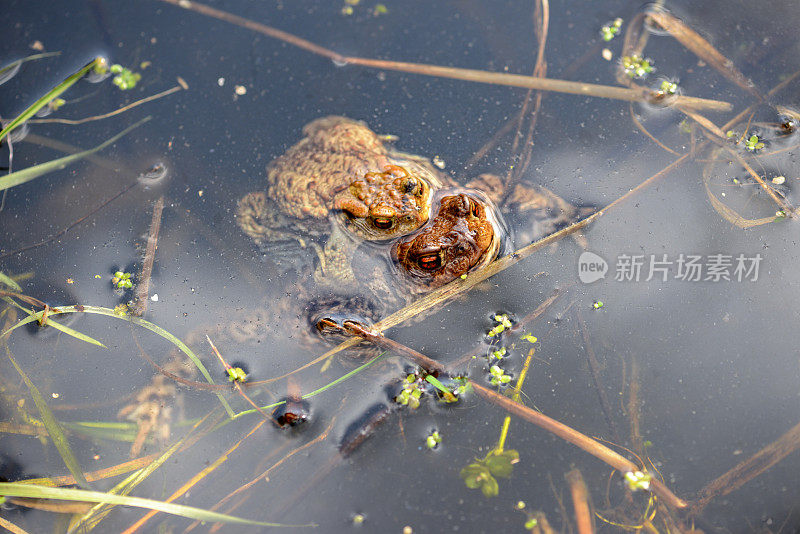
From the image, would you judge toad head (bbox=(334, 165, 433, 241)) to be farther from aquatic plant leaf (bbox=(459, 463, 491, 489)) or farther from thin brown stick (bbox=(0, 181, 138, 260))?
thin brown stick (bbox=(0, 181, 138, 260))

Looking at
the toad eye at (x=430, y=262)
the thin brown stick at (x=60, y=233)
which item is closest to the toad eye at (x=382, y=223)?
the toad eye at (x=430, y=262)

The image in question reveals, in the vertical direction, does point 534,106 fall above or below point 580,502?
above

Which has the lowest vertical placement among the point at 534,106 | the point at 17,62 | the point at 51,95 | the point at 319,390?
the point at 319,390

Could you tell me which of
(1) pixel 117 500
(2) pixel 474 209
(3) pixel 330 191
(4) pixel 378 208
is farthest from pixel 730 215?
(1) pixel 117 500

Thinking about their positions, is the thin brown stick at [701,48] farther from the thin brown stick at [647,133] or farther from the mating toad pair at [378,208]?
the mating toad pair at [378,208]

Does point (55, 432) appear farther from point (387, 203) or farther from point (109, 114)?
point (387, 203)

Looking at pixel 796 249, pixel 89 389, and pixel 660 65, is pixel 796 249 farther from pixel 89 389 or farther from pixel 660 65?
pixel 89 389

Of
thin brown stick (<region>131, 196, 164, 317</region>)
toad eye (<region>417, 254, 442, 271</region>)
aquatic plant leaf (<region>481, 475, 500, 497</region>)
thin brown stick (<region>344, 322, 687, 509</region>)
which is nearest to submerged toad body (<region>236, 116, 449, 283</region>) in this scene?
toad eye (<region>417, 254, 442, 271</region>)
